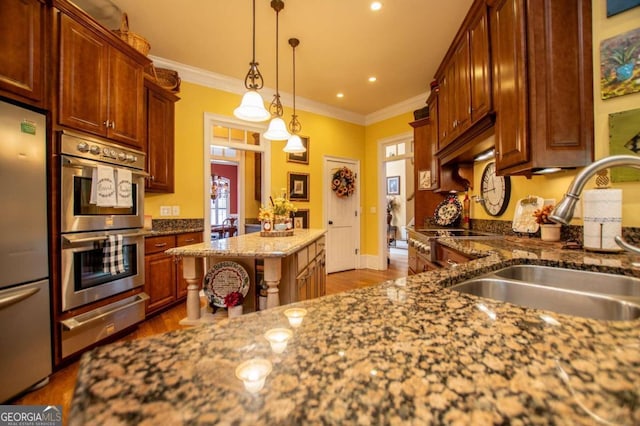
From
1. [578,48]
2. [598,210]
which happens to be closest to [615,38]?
[578,48]

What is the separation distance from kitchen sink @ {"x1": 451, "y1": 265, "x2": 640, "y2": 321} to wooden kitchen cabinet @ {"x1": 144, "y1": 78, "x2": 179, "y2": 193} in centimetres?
314

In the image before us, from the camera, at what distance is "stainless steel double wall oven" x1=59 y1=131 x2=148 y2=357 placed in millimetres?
1776

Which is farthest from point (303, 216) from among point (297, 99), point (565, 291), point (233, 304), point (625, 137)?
point (565, 291)

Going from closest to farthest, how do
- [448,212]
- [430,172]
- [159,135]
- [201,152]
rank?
[159,135], [448,212], [430,172], [201,152]

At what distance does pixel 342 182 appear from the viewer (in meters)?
4.70

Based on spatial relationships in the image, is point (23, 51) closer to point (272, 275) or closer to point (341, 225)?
point (272, 275)

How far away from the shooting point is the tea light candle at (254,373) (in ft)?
1.05

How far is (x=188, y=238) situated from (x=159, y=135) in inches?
47.8

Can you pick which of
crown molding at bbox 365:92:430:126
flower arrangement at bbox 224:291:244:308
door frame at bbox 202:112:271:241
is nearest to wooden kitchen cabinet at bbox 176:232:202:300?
door frame at bbox 202:112:271:241

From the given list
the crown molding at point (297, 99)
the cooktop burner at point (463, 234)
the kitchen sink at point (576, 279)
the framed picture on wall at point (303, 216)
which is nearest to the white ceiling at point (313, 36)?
the crown molding at point (297, 99)

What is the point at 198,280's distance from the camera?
174 cm

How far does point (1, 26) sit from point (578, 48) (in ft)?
10.6

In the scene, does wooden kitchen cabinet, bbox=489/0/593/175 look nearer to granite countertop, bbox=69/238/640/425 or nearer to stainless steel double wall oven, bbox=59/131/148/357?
granite countertop, bbox=69/238/640/425

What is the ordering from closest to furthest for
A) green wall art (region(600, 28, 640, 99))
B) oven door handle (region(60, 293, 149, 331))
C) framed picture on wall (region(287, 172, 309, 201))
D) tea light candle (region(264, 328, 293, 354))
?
tea light candle (region(264, 328, 293, 354)) → green wall art (region(600, 28, 640, 99)) → oven door handle (region(60, 293, 149, 331)) → framed picture on wall (region(287, 172, 309, 201))
